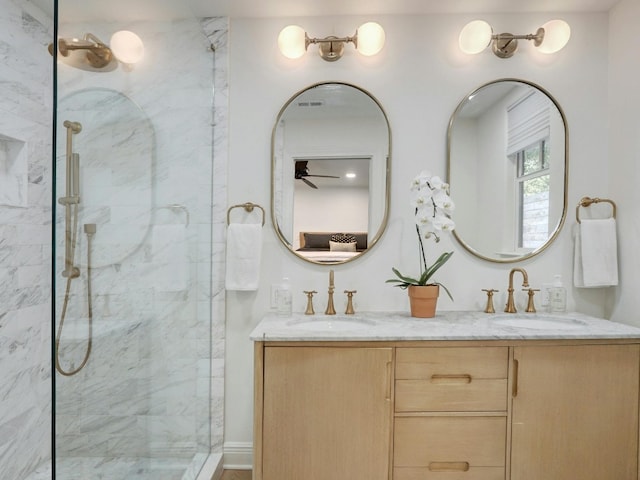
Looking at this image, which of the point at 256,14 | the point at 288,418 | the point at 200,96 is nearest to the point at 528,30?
the point at 256,14

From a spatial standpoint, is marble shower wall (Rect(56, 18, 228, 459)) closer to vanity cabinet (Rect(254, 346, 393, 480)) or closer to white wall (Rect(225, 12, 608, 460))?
white wall (Rect(225, 12, 608, 460))

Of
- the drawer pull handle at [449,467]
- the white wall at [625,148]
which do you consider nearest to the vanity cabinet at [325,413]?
the drawer pull handle at [449,467]

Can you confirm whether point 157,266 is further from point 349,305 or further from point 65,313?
point 349,305

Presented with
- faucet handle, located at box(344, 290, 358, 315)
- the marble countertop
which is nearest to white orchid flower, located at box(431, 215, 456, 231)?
the marble countertop

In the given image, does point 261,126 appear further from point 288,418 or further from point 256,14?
point 288,418

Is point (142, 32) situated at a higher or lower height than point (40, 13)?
lower

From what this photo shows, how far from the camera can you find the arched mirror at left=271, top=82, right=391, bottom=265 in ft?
6.96

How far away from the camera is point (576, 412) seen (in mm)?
1655

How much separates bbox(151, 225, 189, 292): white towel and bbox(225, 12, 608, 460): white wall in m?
0.45

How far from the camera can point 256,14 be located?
82.4 inches

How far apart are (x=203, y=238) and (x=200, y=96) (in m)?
0.70

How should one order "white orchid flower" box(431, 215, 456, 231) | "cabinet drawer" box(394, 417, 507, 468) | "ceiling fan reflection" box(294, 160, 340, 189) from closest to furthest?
"cabinet drawer" box(394, 417, 507, 468) → "white orchid flower" box(431, 215, 456, 231) → "ceiling fan reflection" box(294, 160, 340, 189)

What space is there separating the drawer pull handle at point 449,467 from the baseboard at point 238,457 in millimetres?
990

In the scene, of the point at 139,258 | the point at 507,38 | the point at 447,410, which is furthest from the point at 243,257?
the point at 507,38
